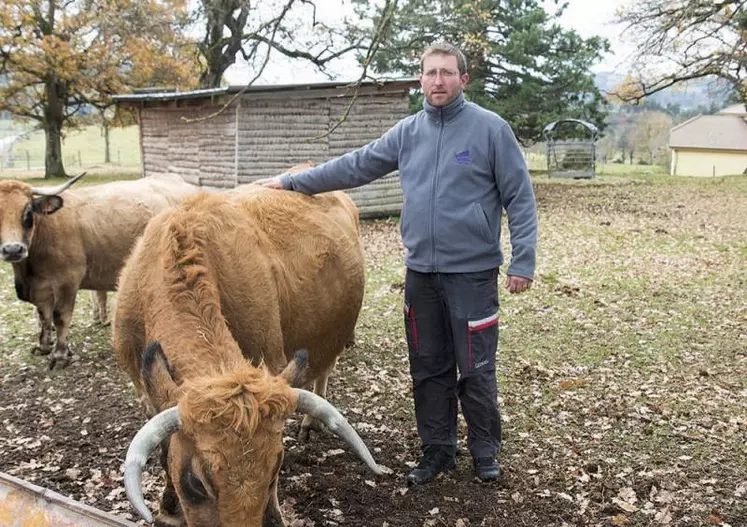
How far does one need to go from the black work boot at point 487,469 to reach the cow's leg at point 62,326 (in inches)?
190

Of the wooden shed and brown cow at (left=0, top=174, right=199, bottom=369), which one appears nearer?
brown cow at (left=0, top=174, right=199, bottom=369)

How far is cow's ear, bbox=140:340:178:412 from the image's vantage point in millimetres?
2928

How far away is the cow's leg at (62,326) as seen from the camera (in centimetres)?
724

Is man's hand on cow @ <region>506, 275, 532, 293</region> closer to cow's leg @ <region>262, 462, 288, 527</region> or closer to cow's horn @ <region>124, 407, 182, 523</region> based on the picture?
cow's leg @ <region>262, 462, 288, 527</region>

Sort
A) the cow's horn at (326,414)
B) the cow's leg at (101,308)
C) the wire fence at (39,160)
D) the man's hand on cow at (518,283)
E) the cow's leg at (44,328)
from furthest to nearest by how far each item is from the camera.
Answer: the wire fence at (39,160), the cow's leg at (101,308), the cow's leg at (44,328), the man's hand on cow at (518,283), the cow's horn at (326,414)

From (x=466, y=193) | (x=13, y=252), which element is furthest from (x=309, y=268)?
(x=13, y=252)

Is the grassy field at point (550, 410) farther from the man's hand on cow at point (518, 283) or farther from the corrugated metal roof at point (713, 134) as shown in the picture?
the corrugated metal roof at point (713, 134)

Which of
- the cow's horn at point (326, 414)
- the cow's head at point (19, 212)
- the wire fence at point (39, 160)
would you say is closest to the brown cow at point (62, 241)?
the cow's head at point (19, 212)

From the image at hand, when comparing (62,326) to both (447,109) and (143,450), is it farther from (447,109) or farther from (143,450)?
(143,450)

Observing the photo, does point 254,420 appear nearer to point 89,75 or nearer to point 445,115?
point 445,115

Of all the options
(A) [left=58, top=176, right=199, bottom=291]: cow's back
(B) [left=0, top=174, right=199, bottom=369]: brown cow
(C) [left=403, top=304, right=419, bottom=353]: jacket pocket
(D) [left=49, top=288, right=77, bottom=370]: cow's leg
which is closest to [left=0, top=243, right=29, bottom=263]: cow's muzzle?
(B) [left=0, top=174, right=199, bottom=369]: brown cow

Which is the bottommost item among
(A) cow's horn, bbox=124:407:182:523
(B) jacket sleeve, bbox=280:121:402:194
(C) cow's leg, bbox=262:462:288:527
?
(C) cow's leg, bbox=262:462:288:527

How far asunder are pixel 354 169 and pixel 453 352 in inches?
59.0

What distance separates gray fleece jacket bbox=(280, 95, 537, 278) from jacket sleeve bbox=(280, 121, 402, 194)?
0.26 metres
